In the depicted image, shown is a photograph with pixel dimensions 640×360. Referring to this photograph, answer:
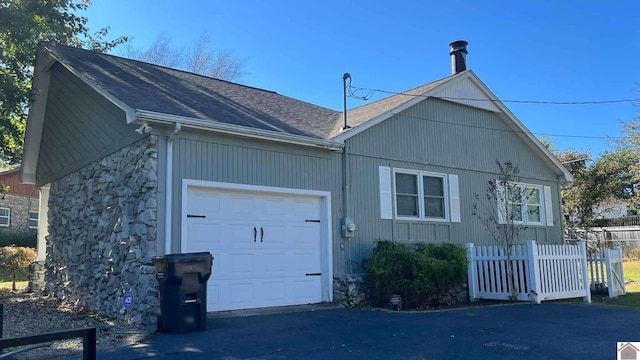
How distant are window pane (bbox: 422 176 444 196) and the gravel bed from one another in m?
6.88

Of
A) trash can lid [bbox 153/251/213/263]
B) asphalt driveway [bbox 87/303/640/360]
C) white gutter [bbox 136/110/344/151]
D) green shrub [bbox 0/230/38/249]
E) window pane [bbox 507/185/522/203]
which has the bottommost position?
asphalt driveway [bbox 87/303/640/360]

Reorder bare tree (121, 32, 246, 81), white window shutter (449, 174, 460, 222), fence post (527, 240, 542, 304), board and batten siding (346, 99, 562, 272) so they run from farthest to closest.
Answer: bare tree (121, 32, 246, 81), white window shutter (449, 174, 460, 222), board and batten siding (346, 99, 562, 272), fence post (527, 240, 542, 304)

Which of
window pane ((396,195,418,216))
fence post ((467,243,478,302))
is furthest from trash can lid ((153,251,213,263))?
fence post ((467,243,478,302))

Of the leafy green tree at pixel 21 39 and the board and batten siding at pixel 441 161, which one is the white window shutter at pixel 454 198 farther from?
the leafy green tree at pixel 21 39

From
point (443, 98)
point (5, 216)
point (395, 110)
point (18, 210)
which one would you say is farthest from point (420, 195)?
point (18, 210)

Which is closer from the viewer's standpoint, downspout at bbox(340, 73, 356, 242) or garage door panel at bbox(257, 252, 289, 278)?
garage door panel at bbox(257, 252, 289, 278)

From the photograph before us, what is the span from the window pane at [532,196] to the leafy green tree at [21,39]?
12224 mm

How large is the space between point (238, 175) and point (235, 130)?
0.77 meters

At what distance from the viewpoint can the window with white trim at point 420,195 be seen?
1120 cm

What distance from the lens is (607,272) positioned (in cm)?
1143

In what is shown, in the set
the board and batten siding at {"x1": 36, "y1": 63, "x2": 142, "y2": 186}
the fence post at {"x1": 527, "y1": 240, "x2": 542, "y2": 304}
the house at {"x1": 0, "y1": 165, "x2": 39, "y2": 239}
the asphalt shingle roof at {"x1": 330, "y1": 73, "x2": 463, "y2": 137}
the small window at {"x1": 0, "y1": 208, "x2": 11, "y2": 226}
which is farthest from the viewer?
the house at {"x1": 0, "y1": 165, "x2": 39, "y2": 239}

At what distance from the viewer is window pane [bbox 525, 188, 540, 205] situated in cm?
1398

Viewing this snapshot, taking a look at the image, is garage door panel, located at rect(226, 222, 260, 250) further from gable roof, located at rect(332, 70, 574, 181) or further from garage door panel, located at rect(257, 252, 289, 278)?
gable roof, located at rect(332, 70, 574, 181)

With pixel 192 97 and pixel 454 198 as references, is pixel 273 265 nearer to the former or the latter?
pixel 192 97
